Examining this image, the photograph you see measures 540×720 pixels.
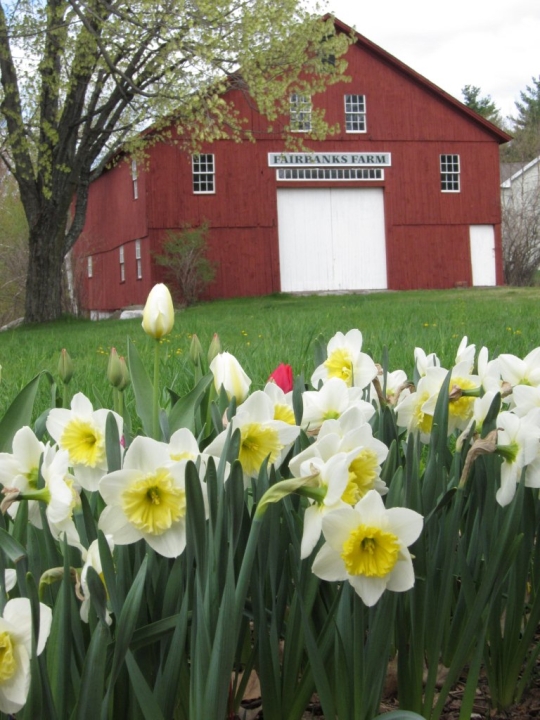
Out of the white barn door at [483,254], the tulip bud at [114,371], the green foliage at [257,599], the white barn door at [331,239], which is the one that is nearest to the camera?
the green foliage at [257,599]

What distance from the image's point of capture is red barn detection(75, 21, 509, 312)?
23.4 m

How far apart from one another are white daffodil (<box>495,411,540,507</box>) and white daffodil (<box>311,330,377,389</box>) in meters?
0.44

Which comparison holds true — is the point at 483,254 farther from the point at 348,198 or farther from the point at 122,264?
the point at 122,264

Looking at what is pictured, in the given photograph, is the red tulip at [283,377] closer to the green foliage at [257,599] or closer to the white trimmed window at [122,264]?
the green foliage at [257,599]

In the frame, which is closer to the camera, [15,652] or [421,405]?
[15,652]

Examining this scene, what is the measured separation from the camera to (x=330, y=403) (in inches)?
53.6

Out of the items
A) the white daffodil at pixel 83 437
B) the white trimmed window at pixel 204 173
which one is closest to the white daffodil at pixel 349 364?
the white daffodil at pixel 83 437

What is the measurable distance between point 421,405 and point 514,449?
1.05 ft

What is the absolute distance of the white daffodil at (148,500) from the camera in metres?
0.99

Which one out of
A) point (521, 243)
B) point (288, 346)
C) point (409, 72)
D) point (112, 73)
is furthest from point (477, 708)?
point (521, 243)

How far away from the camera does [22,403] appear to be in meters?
1.43

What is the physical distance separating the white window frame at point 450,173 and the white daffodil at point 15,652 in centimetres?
2534

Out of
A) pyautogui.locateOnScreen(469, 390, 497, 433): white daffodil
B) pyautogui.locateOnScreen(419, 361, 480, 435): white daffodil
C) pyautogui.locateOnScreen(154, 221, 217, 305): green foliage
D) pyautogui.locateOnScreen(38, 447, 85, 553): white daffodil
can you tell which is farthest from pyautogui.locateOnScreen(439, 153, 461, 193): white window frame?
pyautogui.locateOnScreen(38, 447, 85, 553): white daffodil

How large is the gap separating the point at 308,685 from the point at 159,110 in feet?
54.7
